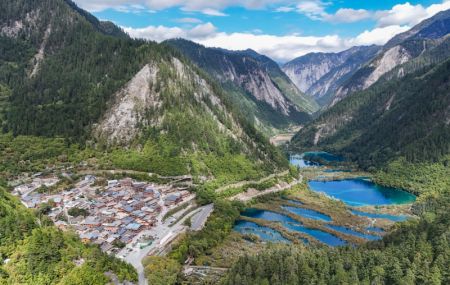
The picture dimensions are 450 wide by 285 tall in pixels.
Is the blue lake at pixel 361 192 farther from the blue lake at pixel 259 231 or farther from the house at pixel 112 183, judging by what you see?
the house at pixel 112 183

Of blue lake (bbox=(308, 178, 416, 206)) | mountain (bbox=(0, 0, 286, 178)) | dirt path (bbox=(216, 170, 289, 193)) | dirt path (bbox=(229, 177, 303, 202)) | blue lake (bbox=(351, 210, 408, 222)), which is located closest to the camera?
blue lake (bbox=(351, 210, 408, 222))

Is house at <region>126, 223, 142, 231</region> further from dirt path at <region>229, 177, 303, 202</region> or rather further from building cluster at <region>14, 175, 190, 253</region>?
dirt path at <region>229, 177, 303, 202</region>

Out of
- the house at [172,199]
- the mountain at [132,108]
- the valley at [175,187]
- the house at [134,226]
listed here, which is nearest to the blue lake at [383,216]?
the valley at [175,187]

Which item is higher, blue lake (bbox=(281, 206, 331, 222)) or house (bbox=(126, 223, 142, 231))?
house (bbox=(126, 223, 142, 231))

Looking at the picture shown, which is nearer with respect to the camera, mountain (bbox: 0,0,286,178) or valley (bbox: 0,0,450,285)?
valley (bbox: 0,0,450,285)

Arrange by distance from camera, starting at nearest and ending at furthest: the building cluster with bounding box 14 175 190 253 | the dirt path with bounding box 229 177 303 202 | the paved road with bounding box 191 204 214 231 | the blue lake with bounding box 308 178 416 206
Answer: the building cluster with bounding box 14 175 190 253
the paved road with bounding box 191 204 214 231
the dirt path with bounding box 229 177 303 202
the blue lake with bounding box 308 178 416 206

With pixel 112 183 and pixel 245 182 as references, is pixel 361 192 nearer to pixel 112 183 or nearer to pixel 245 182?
pixel 245 182

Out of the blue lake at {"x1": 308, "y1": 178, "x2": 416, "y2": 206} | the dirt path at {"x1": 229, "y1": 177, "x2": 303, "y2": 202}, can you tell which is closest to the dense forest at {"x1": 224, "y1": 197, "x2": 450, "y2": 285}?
the dirt path at {"x1": 229, "y1": 177, "x2": 303, "y2": 202}

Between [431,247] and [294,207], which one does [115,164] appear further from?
[431,247]

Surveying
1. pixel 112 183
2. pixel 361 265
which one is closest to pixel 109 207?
pixel 112 183
